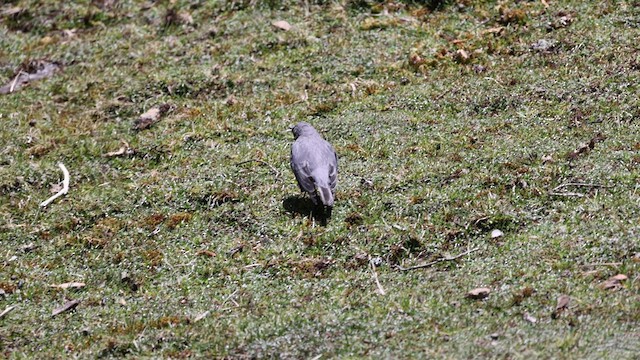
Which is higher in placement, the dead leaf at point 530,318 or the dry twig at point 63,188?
the dead leaf at point 530,318

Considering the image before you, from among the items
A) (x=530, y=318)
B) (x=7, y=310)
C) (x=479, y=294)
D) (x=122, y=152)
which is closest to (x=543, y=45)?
(x=479, y=294)

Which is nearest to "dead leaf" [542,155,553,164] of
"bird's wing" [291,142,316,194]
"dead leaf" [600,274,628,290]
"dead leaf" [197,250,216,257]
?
"dead leaf" [600,274,628,290]

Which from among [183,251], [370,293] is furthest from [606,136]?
[183,251]

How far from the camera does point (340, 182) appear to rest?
9367 millimetres

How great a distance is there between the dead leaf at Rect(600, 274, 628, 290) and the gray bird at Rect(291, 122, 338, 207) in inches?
104

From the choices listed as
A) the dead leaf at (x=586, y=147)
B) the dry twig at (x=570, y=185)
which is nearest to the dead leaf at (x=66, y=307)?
the dry twig at (x=570, y=185)

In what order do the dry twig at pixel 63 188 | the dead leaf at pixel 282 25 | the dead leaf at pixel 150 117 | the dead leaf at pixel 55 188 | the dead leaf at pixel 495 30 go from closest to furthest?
1. the dry twig at pixel 63 188
2. the dead leaf at pixel 55 188
3. the dead leaf at pixel 150 117
4. the dead leaf at pixel 495 30
5. the dead leaf at pixel 282 25

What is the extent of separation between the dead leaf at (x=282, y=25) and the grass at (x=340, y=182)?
16 cm

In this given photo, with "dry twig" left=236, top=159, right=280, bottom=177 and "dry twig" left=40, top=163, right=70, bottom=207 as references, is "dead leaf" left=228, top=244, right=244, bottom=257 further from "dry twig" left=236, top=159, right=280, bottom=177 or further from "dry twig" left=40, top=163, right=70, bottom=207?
"dry twig" left=40, top=163, right=70, bottom=207

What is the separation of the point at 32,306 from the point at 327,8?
265 inches

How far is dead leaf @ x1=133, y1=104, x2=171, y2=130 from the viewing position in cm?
1145

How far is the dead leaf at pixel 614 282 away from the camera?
7.09 m

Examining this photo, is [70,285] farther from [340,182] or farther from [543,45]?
[543,45]

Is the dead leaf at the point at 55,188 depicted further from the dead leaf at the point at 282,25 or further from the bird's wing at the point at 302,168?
the dead leaf at the point at 282,25
